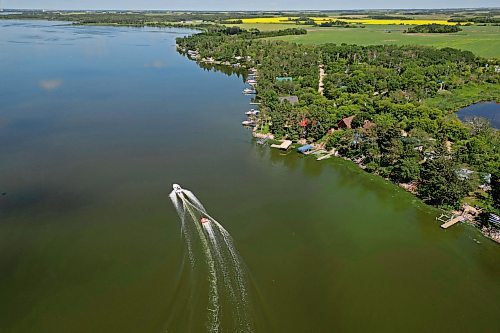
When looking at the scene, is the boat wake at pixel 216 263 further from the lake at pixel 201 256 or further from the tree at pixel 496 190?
the tree at pixel 496 190

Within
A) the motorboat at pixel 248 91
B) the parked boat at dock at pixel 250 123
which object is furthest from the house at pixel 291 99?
the motorboat at pixel 248 91

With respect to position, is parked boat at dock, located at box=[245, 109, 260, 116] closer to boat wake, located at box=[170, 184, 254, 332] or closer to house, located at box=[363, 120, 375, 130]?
house, located at box=[363, 120, 375, 130]

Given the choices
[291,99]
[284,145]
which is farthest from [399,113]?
[284,145]

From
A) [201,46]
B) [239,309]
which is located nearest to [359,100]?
[239,309]

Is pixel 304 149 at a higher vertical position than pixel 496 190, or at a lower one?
lower

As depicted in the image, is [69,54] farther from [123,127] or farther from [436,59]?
[436,59]

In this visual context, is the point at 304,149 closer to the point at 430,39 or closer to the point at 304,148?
the point at 304,148
